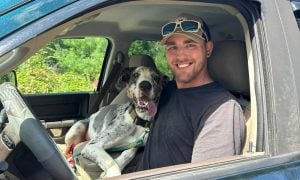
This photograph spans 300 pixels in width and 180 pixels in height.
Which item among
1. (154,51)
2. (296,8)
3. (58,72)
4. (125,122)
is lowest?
(58,72)

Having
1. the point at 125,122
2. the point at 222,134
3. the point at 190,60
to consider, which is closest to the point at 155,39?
the point at 125,122

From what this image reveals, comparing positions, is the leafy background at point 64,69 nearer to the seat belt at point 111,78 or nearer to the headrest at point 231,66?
the seat belt at point 111,78

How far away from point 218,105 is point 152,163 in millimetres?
476

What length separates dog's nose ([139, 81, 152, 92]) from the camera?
3.89 m

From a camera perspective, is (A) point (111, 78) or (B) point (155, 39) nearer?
(B) point (155, 39)

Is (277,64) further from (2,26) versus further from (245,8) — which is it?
(2,26)

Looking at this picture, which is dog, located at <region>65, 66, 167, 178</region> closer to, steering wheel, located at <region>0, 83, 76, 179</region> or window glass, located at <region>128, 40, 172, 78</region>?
window glass, located at <region>128, 40, 172, 78</region>

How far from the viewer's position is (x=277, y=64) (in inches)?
87.7

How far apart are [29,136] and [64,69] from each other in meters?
7.09

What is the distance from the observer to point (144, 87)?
394 cm

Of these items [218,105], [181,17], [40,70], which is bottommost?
[40,70]

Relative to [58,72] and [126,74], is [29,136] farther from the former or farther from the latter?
[58,72]

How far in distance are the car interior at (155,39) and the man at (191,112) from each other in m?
0.07

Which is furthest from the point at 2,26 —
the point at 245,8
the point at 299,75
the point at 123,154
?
the point at 123,154
